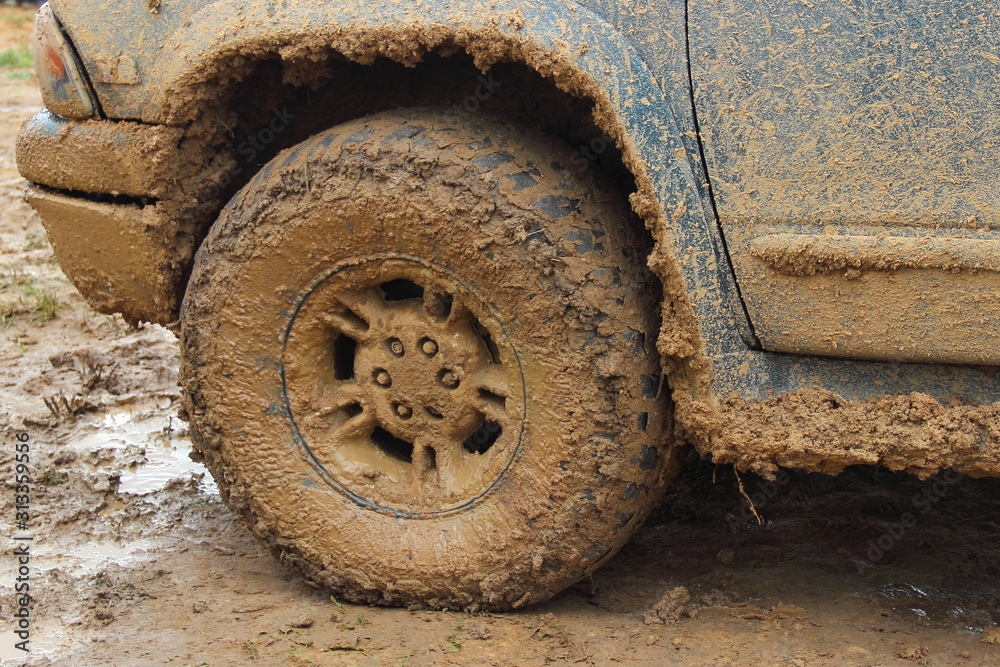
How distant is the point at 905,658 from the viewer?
7.23ft

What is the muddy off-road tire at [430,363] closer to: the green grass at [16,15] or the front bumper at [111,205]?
the front bumper at [111,205]

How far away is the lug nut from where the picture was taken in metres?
2.36

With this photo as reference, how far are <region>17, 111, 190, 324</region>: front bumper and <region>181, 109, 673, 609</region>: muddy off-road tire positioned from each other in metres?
0.16

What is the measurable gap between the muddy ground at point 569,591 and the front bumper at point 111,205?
796 mm

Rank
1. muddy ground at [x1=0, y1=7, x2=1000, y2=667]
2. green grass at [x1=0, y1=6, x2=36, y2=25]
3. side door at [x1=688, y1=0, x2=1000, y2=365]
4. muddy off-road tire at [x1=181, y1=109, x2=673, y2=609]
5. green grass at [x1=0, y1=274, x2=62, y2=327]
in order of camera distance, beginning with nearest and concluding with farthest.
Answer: side door at [x1=688, y1=0, x2=1000, y2=365] → muddy off-road tire at [x1=181, y1=109, x2=673, y2=609] → muddy ground at [x1=0, y1=7, x2=1000, y2=667] → green grass at [x1=0, y1=274, x2=62, y2=327] → green grass at [x1=0, y1=6, x2=36, y2=25]

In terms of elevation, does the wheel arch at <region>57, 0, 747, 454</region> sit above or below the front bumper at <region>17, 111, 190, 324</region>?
above

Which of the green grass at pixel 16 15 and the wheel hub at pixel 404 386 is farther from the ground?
the green grass at pixel 16 15

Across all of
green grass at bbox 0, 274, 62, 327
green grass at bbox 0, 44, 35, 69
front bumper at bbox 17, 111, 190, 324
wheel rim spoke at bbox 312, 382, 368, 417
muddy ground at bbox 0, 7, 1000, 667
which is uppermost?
green grass at bbox 0, 44, 35, 69

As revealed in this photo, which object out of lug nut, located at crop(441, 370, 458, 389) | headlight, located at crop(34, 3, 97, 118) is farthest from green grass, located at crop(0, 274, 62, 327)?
lug nut, located at crop(441, 370, 458, 389)

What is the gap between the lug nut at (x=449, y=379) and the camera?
2.36 metres

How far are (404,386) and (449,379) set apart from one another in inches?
4.9

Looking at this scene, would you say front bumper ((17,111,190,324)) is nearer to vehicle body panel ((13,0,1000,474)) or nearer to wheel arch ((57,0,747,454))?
wheel arch ((57,0,747,454))

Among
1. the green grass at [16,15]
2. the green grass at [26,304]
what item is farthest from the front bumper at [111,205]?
the green grass at [16,15]

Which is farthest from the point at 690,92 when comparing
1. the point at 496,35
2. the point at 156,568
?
the point at 156,568
